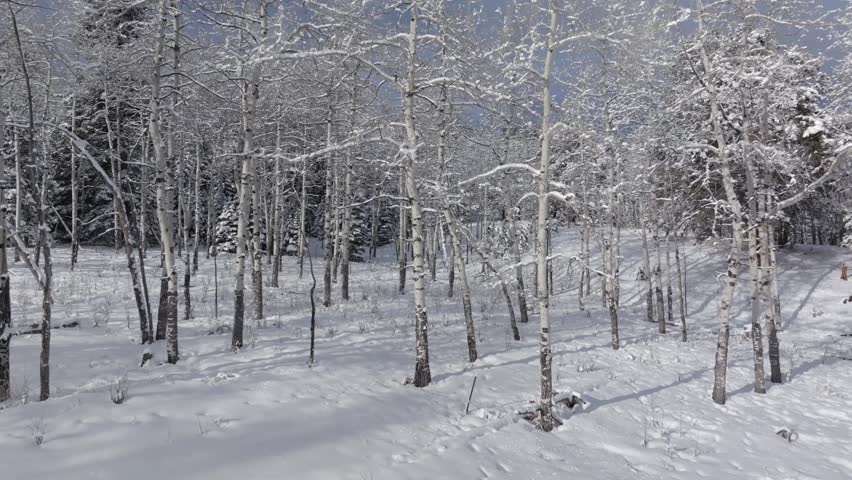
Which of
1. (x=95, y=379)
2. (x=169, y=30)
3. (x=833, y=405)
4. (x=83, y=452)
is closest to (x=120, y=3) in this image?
(x=169, y=30)

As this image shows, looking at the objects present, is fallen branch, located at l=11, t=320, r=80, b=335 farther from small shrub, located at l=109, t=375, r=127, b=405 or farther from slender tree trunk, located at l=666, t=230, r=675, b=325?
slender tree trunk, located at l=666, t=230, r=675, b=325

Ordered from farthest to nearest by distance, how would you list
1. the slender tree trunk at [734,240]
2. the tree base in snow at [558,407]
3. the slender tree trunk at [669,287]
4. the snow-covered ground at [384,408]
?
the slender tree trunk at [669,287] < the slender tree trunk at [734,240] < the tree base in snow at [558,407] < the snow-covered ground at [384,408]

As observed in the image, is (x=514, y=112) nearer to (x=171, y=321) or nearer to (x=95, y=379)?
(x=171, y=321)

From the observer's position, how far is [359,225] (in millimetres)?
44438

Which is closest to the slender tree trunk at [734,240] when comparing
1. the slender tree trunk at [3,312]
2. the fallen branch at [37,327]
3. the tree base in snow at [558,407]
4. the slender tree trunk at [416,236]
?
the tree base in snow at [558,407]

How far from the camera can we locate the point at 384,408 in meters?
7.50

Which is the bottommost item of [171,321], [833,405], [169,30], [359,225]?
[833,405]

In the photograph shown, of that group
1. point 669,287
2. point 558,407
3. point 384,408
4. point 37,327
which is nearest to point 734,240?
point 558,407

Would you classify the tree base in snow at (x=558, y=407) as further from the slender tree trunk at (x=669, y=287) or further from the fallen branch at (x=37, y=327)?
the slender tree trunk at (x=669, y=287)

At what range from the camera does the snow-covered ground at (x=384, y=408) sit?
17.8 ft

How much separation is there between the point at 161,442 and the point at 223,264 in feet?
77.0

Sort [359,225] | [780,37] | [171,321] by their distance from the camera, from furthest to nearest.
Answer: [359,225], [780,37], [171,321]

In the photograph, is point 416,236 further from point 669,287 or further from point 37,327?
point 669,287

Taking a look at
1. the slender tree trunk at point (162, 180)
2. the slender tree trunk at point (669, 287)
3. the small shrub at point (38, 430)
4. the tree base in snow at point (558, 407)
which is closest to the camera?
the small shrub at point (38, 430)
